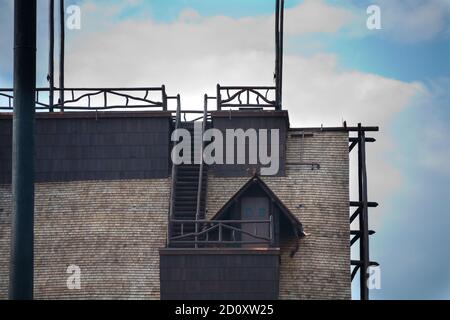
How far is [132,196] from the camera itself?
47938mm

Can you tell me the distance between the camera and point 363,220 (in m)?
48.1

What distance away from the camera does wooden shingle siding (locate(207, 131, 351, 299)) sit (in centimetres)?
4438

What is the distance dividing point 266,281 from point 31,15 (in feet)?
72.9

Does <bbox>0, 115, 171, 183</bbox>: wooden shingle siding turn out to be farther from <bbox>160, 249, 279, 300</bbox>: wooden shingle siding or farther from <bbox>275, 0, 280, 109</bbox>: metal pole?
<bbox>160, 249, 279, 300</bbox>: wooden shingle siding

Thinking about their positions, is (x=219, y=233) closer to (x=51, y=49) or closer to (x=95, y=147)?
(x=95, y=147)

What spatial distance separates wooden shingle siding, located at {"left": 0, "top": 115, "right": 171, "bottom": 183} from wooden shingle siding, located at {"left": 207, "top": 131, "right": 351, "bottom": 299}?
2.82 meters

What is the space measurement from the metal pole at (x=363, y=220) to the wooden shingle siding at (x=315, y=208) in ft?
2.45

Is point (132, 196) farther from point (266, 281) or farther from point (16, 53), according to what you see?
point (16, 53)

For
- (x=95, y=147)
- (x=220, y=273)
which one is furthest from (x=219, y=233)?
(x=95, y=147)

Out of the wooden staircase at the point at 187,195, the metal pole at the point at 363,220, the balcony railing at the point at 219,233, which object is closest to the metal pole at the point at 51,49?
the wooden staircase at the point at 187,195

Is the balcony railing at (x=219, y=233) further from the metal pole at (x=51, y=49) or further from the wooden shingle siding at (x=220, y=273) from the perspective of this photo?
the metal pole at (x=51, y=49)

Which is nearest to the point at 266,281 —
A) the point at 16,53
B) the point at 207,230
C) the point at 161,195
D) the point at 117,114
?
the point at 207,230

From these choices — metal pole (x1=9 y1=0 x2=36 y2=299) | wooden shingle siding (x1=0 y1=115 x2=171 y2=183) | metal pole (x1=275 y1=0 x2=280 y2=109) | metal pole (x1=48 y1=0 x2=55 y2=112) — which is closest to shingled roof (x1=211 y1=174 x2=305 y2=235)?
wooden shingle siding (x1=0 y1=115 x2=171 y2=183)
